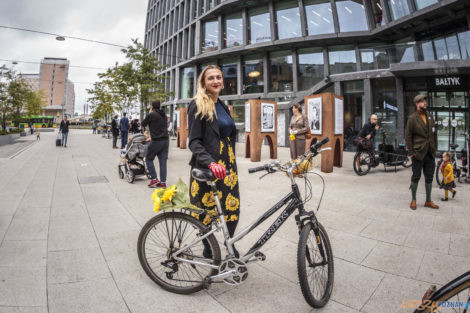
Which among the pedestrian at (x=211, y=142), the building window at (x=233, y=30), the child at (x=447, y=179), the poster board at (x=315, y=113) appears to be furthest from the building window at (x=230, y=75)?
the pedestrian at (x=211, y=142)

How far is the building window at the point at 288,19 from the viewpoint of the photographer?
21594 millimetres

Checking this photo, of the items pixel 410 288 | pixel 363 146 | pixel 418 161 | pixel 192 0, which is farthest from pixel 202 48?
pixel 410 288

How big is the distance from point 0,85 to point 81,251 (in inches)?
873

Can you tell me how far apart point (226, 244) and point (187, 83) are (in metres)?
31.7

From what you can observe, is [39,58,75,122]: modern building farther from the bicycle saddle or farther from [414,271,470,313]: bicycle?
[414,271,470,313]: bicycle

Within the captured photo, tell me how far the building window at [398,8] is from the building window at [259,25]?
8816 millimetres

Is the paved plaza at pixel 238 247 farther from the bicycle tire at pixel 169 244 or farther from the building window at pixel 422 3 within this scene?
the building window at pixel 422 3

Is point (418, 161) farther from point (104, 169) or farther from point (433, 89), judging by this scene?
point (433, 89)

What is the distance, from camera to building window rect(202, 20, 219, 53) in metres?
27.0

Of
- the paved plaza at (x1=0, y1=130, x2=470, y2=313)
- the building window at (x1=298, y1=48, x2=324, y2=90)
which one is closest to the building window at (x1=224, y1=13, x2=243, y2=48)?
the building window at (x1=298, y1=48, x2=324, y2=90)

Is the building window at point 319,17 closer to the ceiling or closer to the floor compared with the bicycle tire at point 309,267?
closer to the ceiling

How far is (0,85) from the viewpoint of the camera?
62.7ft

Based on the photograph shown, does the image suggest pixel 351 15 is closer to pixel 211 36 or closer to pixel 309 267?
pixel 211 36

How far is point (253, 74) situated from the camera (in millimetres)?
24312
